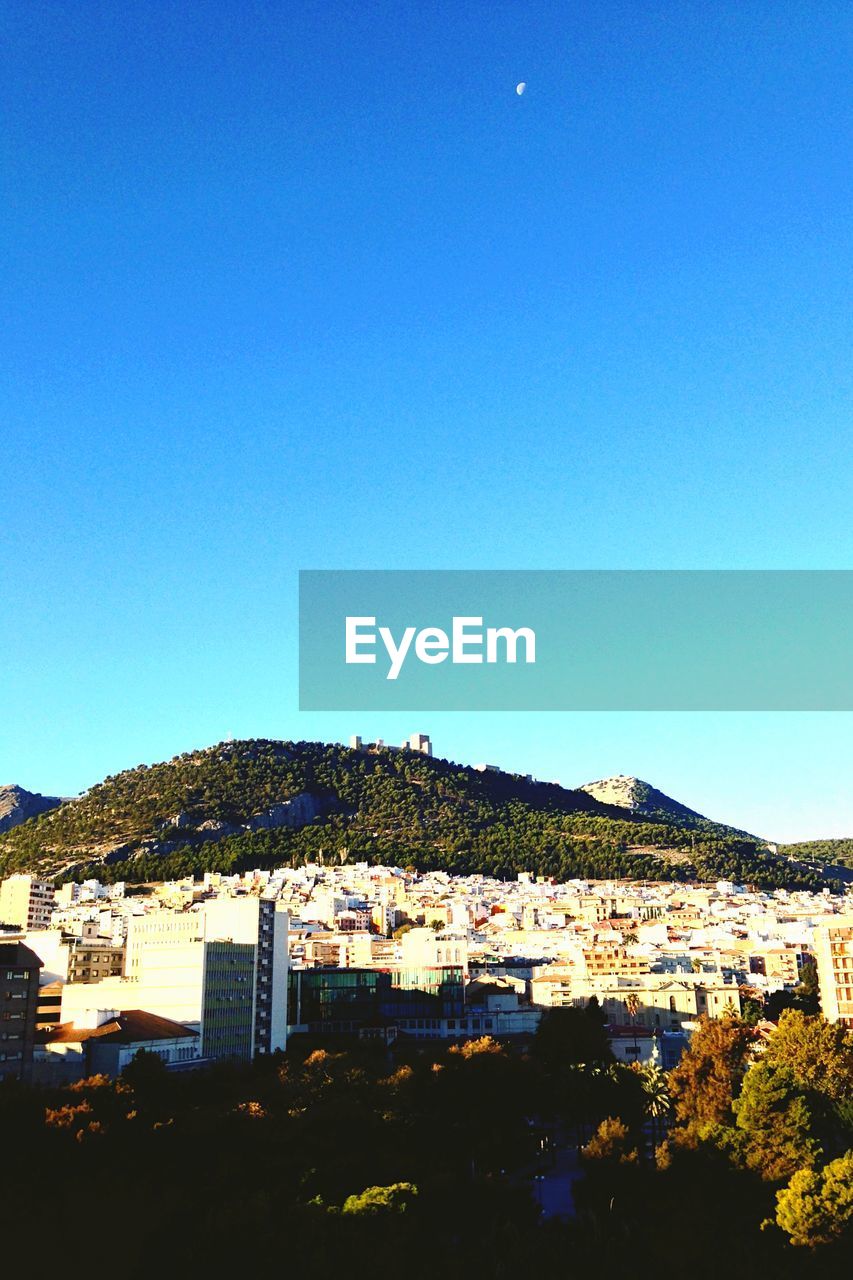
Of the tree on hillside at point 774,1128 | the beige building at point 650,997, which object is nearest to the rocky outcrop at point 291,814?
the beige building at point 650,997

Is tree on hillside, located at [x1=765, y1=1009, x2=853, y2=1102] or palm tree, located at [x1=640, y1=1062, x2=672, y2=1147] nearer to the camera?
tree on hillside, located at [x1=765, y1=1009, x2=853, y2=1102]

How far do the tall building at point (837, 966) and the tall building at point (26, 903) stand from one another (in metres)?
84.9

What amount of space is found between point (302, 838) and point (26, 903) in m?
55.1

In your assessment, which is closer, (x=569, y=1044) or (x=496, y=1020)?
(x=569, y=1044)

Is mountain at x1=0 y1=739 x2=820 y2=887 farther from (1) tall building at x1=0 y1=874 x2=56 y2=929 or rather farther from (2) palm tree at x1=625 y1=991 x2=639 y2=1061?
(2) palm tree at x1=625 y1=991 x2=639 y2=1061

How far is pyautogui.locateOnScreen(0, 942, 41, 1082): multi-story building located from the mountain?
99927mm

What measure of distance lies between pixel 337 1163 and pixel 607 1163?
9957mm

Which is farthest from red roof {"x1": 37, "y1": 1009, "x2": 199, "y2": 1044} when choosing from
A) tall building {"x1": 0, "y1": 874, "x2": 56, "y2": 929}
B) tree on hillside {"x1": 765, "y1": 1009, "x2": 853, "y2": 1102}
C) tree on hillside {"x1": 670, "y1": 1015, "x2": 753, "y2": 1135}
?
tall building {"x1": 0, "y1": 874, "x2": 56, "y2": 929}

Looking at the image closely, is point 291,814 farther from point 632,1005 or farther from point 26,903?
point 632,1005

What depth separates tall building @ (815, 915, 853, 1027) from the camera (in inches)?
3007

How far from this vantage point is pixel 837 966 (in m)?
77.2

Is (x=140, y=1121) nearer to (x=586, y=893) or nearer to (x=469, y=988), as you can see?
(x=469, y=988)

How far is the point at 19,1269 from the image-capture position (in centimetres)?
2819


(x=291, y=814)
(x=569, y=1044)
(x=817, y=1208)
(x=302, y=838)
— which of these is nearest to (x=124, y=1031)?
(x=569, y=1044)
